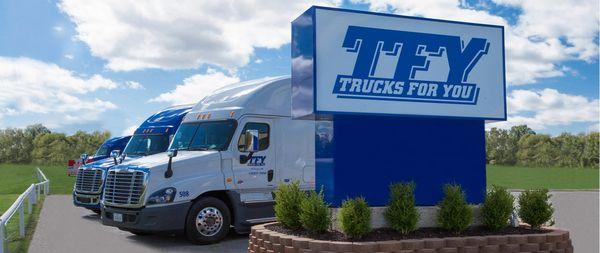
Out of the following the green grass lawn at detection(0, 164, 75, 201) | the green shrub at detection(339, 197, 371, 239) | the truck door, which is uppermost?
the truck door

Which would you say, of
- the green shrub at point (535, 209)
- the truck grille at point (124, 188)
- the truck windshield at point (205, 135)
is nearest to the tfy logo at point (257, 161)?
the truck windshield at point (205, 135)

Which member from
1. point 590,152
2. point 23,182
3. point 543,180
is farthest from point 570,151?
point 23,182

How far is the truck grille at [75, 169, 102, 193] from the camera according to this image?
15797 mm

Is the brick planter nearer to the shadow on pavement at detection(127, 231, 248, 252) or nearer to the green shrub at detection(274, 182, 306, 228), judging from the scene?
the green shrub at detection(274, 182, 306, 228)

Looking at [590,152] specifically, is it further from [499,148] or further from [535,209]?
[535,209]

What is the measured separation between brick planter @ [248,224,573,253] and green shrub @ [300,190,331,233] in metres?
0.25

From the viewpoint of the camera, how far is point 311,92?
8117mm

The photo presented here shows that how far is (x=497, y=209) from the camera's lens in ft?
28.0

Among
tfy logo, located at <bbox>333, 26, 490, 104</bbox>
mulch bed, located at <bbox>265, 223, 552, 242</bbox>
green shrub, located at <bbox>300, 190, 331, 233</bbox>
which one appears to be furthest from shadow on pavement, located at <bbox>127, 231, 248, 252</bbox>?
tfy logo, located at <bbox>333, 26, 490, 104</bbox>

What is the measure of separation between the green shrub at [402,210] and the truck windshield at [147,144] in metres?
8.78

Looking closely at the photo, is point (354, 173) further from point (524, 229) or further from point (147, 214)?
point (147, 214)

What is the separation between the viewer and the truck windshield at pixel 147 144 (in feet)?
51.6

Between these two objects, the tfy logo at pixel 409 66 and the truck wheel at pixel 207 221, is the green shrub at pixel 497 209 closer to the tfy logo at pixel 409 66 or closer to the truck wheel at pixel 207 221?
the tfy logo at pixel 409 66

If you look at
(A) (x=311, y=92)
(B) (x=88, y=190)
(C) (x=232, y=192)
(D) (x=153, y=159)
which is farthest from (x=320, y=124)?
(B) (x=88, y=190)
